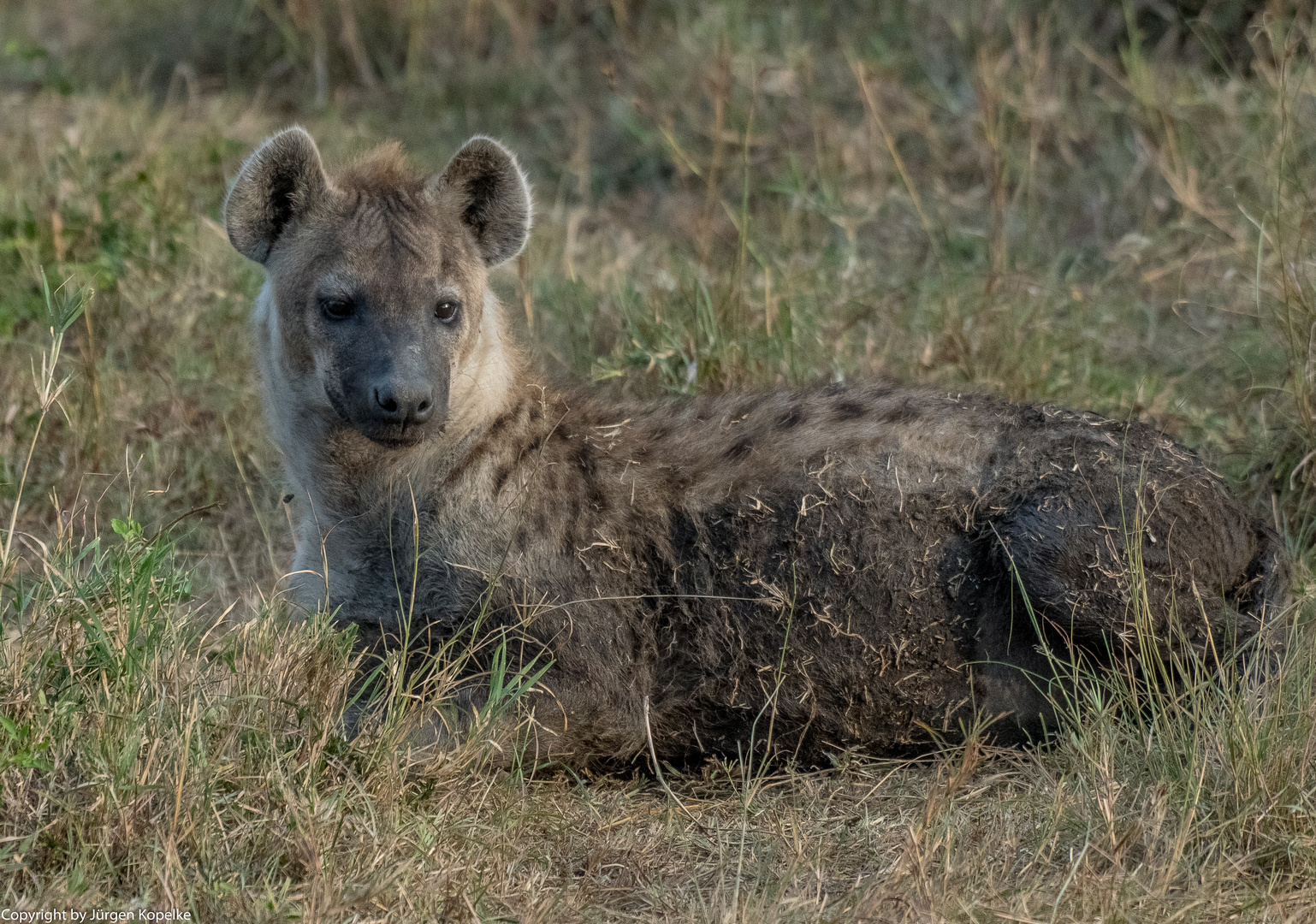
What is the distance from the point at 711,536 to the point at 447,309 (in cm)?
87

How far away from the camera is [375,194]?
3.82 meters

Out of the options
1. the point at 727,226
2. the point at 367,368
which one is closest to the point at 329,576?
the point at 367,368

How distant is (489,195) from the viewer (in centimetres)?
394

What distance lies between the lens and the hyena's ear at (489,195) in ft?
12.6

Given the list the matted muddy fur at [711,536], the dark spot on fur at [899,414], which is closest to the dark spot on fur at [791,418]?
the matted muddy fur at [711,536]

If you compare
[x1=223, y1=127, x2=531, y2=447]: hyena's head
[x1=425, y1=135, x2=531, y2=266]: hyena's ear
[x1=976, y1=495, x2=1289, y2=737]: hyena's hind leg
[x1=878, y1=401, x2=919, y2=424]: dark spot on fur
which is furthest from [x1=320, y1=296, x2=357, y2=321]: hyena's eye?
[x1=976, y1=495, x2=1289, y2=737]: hyena's hind leg

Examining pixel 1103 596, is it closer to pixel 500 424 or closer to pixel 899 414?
pixel 899 414

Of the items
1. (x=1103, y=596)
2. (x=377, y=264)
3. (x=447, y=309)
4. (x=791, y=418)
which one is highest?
(x=377, y=264)

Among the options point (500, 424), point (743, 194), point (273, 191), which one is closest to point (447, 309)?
point (500, 424)

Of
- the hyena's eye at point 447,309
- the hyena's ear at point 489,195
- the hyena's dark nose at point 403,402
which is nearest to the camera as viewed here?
the hyena's dark nose at point 403,402

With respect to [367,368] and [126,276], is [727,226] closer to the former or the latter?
[126,276]

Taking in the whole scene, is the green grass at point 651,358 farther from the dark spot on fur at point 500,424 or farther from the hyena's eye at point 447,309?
the hyena's eye at point 447,309

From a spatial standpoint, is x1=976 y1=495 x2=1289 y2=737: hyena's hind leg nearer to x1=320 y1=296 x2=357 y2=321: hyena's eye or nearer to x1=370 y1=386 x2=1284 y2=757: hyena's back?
x1=370 y1=386 x2=1284 y2=757: hyena's back

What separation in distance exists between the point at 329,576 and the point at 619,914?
128cm
